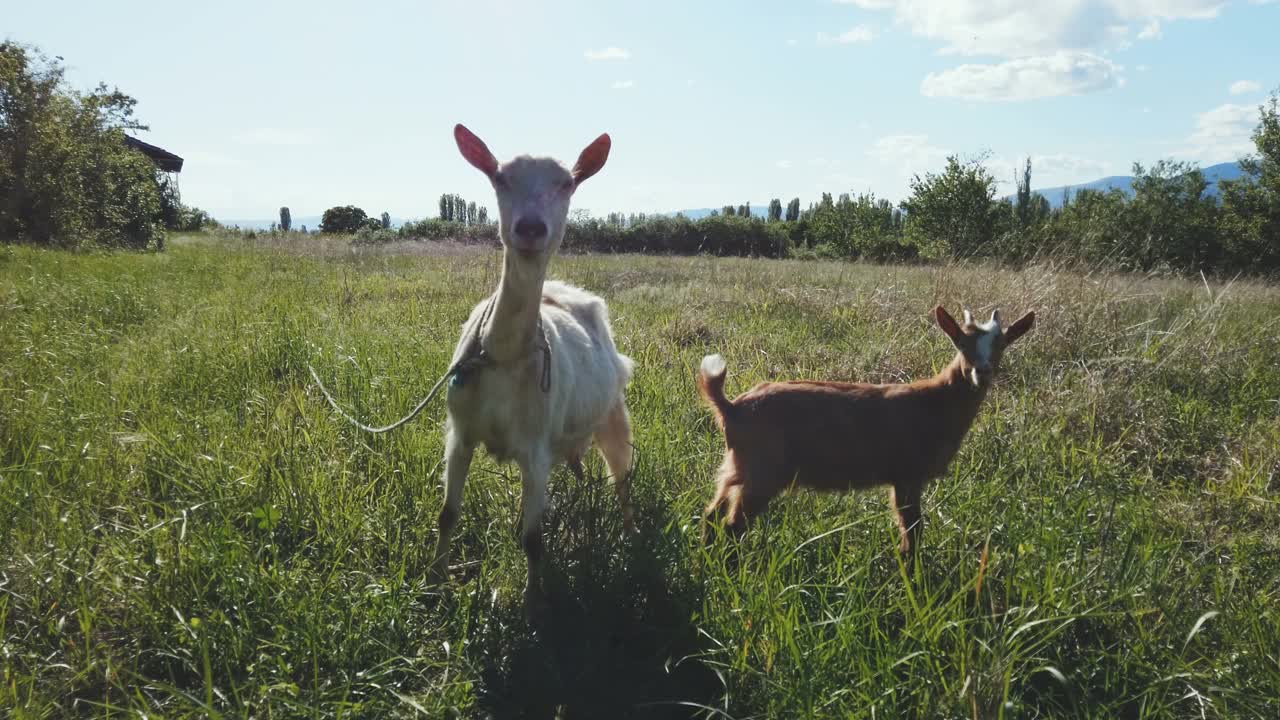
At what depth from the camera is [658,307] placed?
8805 millimetres

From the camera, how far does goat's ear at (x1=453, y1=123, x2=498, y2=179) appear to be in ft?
9.01

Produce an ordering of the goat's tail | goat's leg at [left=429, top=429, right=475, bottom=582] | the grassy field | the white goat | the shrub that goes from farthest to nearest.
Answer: the shrub → the goat's tail → goat's leg at [left=429, top=429, right=475, bottom=582] → the white goat → the grassy field

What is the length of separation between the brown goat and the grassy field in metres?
0.17

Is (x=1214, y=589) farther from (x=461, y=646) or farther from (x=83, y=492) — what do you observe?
(x=83, y=492)

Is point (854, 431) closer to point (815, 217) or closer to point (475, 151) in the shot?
point (475, 151)

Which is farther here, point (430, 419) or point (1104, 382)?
point (1104, 382)

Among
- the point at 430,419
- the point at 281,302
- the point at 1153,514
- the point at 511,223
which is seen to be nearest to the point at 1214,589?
the point at 1153,514

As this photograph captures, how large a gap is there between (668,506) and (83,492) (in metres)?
2.62

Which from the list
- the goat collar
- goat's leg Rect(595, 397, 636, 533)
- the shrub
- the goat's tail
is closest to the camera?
the goat collar

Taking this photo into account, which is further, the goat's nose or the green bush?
the green bush

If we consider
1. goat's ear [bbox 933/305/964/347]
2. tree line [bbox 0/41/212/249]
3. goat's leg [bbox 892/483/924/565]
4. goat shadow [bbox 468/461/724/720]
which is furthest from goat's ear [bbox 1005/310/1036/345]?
tree line [bbox 0/41/212/249]

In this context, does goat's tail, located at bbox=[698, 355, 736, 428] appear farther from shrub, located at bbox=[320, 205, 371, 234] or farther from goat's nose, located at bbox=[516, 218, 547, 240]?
shrub, located at bbox=[320, 205, 371, 234]

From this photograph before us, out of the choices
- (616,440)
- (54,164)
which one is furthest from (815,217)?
(616,440)

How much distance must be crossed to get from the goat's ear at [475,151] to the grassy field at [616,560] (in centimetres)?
149
